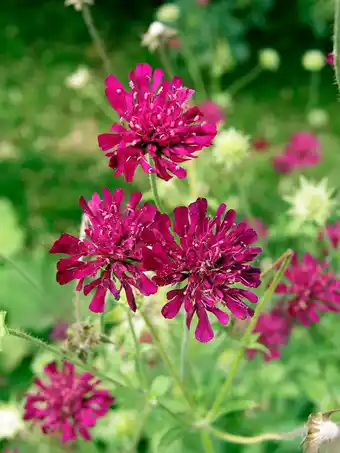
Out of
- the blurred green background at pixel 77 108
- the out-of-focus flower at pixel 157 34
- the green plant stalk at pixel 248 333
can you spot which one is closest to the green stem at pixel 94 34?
the out-of-focus flower at pixel 157 34

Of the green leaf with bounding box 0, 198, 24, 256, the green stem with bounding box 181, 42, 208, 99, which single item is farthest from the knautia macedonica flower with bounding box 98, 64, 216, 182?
the green leaf with bounding box 0, 198, 24, 256

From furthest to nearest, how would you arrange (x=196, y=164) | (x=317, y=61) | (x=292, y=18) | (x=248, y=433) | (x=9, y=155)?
(x=292, y=18) → (x=9, y=155) → (x=317, y=61) → (x=196, y=164) → (x=248, y=433)

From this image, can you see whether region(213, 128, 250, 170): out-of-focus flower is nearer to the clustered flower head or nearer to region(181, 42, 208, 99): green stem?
region(181, 42, 208, 99): green stem

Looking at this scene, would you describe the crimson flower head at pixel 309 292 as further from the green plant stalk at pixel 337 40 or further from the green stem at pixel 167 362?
the green plant stalk at pixel 337 40

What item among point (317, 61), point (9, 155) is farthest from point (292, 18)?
point (317, 61)

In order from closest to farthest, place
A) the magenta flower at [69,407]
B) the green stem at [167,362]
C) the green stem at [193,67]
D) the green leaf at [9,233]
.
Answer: the green stem at [167,362]
the magenta flower at [69,407]
the green stem at [193,67]
the green leaf at [9,233]

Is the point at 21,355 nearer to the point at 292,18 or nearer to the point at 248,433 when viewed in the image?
the point at 248,433
